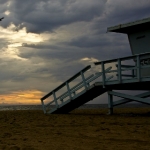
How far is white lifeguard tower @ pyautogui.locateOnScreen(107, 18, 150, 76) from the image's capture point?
49.0ft

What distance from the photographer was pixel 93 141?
684 centimetres

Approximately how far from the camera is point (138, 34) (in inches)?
620

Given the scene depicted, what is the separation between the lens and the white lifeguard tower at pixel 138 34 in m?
14.9

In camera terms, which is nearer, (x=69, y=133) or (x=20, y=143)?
(x=20, y=143)

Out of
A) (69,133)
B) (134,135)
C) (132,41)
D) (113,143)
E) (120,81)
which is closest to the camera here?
(113,143)

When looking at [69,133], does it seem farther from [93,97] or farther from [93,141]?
[93,97]

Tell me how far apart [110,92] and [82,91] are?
5.06 feet

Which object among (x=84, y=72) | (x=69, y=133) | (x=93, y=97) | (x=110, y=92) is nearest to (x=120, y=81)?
(x=110, y=92)

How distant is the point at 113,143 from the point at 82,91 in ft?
29.9

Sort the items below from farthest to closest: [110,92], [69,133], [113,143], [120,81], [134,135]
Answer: [110,92]
[120,81]
[69,133]
[134,135]
[113,143]

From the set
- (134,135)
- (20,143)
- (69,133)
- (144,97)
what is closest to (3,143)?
(20,143)

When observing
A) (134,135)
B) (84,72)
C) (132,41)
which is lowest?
(134,135)

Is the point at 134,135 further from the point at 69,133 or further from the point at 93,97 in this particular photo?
the point at 93,97

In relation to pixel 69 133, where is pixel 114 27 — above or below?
above
